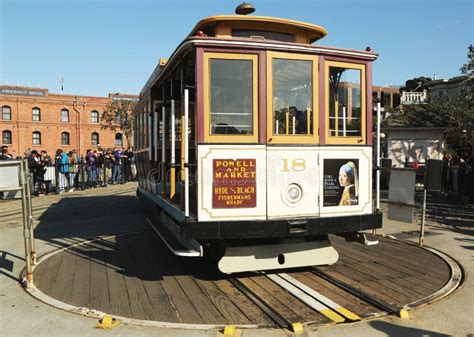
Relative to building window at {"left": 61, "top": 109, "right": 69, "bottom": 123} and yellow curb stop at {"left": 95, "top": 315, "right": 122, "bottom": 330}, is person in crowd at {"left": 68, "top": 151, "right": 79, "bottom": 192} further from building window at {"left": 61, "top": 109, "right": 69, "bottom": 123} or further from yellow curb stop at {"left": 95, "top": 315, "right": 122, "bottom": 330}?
building window at {"left": 61, "top": 109, "right": 69, "bottom": 123}

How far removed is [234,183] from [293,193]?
0.77m

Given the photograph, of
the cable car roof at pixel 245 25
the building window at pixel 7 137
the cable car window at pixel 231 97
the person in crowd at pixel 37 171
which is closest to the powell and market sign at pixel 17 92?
the building window at pixel 7 137

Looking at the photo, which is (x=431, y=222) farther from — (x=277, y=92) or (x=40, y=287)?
(x=40, y=287)

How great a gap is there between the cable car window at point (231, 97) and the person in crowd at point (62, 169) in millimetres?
13275

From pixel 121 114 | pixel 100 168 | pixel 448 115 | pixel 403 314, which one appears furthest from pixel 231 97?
pixel 121 114

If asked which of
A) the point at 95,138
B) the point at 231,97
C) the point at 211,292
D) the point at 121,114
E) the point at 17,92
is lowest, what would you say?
the point at 211,292

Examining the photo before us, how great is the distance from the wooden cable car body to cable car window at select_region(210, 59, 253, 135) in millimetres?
12

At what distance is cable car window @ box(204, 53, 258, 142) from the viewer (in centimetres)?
514

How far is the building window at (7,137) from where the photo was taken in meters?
46.8

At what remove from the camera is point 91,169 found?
61.6 feet

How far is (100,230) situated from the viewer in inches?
378

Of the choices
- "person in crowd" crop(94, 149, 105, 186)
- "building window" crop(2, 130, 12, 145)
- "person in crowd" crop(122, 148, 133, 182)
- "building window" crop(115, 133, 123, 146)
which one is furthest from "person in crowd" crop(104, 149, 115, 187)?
"building window" crop(115, 133, 123, 146)

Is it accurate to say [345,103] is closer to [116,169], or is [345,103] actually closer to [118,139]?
[116,169]

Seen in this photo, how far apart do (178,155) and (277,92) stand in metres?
3.01
